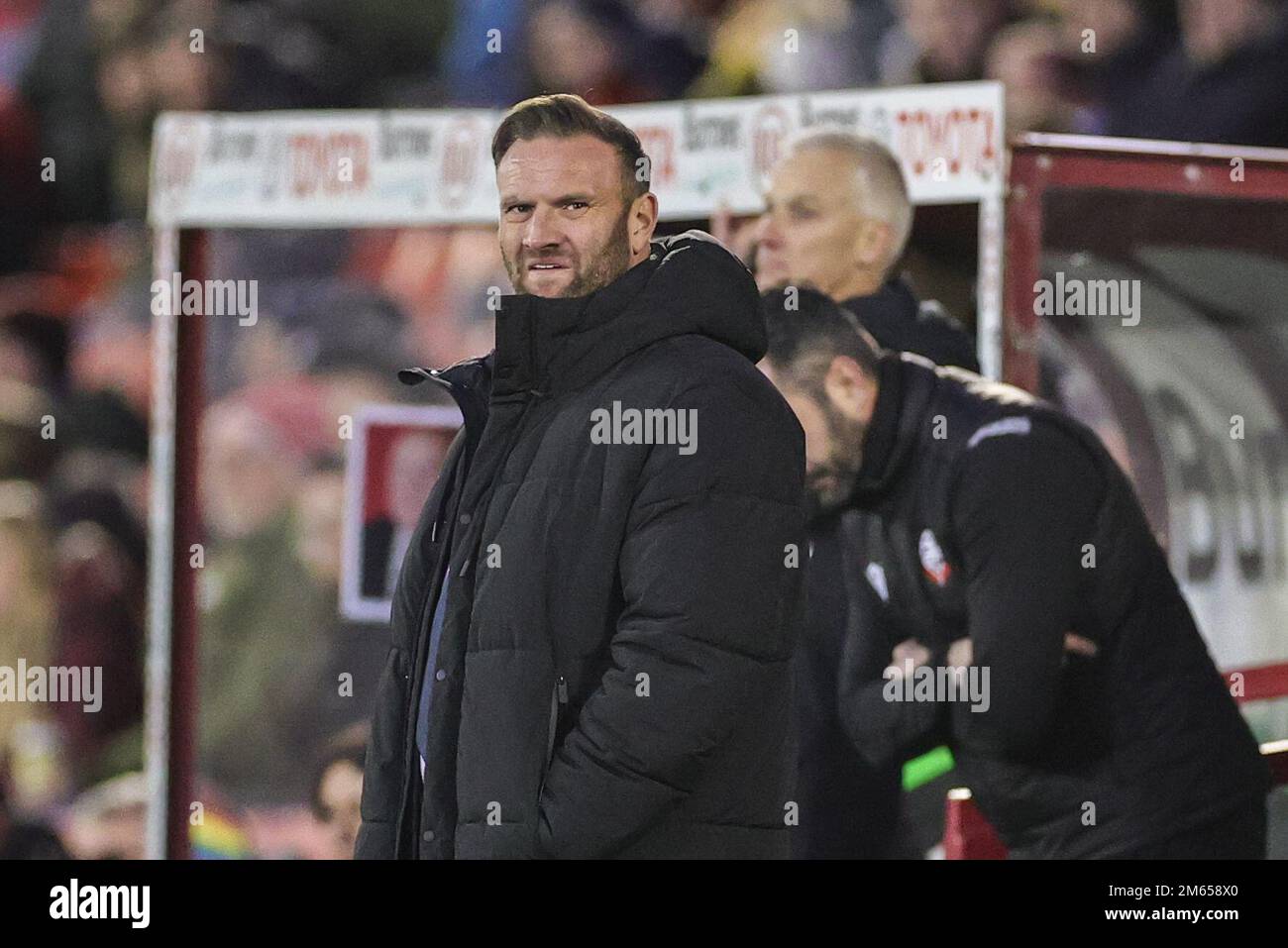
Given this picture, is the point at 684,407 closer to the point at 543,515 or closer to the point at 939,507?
the point at 543,515

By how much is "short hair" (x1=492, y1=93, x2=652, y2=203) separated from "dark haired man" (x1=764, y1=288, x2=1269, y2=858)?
107 centimetres

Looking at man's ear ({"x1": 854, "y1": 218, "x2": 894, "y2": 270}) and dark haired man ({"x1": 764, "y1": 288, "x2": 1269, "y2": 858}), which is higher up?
man's ear ({"x1": 854, "y1": 218, "x2": 894, "y2": 270})

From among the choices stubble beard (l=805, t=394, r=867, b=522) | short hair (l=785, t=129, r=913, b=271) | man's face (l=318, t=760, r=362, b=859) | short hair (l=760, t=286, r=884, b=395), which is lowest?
man's face (l=318, t=760, r=362, b=859)

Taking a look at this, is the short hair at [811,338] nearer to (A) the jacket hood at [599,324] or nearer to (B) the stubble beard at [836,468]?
(B) the stubble beard at [836,468]

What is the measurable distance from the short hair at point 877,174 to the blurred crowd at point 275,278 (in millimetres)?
165

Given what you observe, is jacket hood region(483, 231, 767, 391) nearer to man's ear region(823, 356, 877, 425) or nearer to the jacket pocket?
the jacket pocket

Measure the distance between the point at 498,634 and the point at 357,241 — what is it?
75.5 inches

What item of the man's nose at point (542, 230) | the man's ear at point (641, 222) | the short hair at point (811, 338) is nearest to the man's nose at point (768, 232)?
the short hair at point (811, 338)

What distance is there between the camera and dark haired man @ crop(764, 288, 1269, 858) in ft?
10.6

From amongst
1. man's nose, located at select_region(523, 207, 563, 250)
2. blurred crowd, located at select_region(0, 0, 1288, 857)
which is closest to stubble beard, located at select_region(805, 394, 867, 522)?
blurred crowd, located at select_region(0, 0, 1288, 857)

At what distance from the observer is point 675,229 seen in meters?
3.64

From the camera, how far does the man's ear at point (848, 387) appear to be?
11.1 feet

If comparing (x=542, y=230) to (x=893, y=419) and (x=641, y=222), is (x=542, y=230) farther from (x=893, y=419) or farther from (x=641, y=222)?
(x=893, y=419)

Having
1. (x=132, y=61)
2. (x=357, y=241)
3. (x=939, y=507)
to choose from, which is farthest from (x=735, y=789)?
(x=132, y=61)
